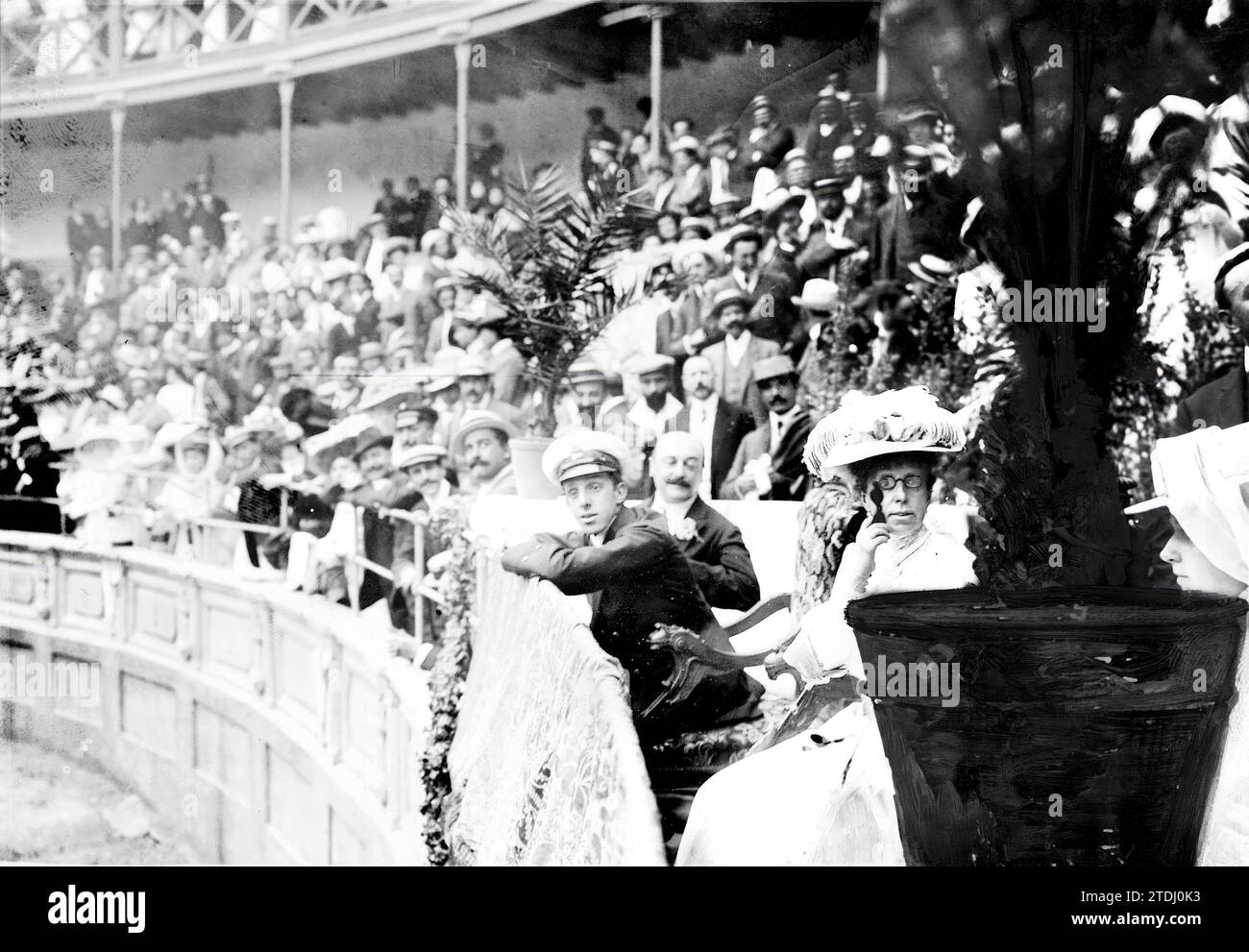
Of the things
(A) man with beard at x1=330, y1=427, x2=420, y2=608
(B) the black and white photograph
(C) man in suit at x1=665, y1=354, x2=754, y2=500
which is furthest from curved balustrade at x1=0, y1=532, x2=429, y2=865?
(C) man in suit at x1=665, y1=354, x2=754, y2=500

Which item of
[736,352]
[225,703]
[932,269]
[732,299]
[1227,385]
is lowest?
[225,703]

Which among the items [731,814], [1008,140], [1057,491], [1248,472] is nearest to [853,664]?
[731,814]

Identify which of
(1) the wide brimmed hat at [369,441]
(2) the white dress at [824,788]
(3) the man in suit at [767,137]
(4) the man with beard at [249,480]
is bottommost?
(2) the white dress at [824,788]

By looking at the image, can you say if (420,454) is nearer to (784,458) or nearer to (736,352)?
(736,352)

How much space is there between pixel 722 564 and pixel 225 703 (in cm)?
192

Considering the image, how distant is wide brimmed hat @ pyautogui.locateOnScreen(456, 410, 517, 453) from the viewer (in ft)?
17.9

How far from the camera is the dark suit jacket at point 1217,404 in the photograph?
17.5ft

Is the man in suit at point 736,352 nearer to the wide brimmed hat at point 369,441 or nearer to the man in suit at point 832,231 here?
the man in suit at point 832,231

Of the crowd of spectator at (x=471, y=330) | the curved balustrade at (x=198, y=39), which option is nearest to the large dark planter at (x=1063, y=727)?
the crowd of spectator at (x=471, y=330)

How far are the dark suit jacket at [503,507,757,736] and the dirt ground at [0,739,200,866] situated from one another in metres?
1.77

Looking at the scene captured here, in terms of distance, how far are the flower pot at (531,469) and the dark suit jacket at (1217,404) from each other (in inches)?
87.6

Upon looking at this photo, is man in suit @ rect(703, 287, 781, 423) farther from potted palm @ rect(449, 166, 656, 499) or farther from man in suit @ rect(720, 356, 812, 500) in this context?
potted palm @ rect(449, 166, 656, 499)

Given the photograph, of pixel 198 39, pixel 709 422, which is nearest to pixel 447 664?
pixel 709 422

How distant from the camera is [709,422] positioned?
5.41 meters
